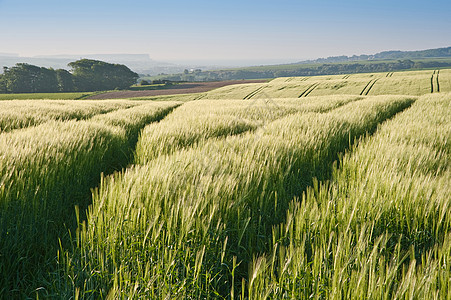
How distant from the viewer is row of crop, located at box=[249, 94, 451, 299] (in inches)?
41.7

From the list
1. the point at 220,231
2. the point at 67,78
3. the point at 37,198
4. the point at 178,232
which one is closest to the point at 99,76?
the point at 67,78

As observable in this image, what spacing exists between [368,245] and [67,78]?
83.5m

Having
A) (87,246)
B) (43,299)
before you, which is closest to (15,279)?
(43,299)

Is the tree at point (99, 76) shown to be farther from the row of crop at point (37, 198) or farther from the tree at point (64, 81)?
the row of crop at point (37, 198)

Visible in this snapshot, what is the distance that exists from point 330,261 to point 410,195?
0.79 metres

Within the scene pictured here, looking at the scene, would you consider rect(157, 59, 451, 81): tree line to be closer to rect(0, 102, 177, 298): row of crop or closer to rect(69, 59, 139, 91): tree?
rect(69, 59, 139, 91): tree

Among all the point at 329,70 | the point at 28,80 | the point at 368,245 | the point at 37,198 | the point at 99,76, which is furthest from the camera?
the point at 329,70

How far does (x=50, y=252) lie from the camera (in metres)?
1.70

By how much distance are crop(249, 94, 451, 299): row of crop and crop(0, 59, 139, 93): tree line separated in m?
77.0

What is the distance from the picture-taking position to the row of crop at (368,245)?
3.48ft

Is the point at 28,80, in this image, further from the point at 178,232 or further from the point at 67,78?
the point at 178,232

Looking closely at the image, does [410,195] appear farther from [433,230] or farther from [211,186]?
[211,186]

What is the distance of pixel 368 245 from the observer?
1.39 meters

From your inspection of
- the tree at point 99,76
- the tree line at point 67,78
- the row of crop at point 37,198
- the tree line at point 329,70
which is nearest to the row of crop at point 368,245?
Result: the row of crop at point 37,198
